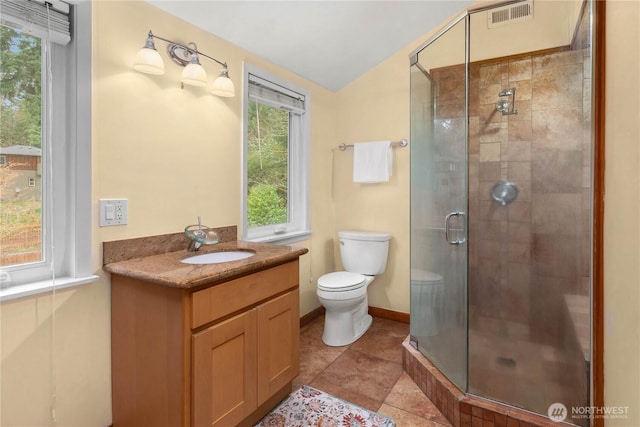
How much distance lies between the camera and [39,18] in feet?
4.28

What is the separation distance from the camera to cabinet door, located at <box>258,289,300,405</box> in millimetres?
1619

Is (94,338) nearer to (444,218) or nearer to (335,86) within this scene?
(444,218)

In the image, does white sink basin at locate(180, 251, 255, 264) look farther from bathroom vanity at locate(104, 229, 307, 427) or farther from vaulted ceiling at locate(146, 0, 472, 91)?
vaulted ceiling at locate(146, 0, 472, 91)

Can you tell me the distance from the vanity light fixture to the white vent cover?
6.01 feet

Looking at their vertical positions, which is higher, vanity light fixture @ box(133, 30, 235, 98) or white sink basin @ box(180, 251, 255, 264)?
vanity light fixture @ box(133, 30, 235, 98)

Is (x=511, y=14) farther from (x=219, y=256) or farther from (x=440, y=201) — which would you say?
(x=219, y=256)

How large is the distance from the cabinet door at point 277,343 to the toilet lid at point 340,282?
552 millimetres

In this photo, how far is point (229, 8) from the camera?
1.84 meters

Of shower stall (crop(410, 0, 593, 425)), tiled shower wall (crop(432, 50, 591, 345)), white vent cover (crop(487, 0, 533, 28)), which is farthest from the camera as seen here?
white vent cover (crop(487, 0, 533, 28))

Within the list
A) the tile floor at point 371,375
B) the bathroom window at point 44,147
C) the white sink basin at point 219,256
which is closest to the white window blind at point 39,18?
the bathroom window at point 44,147

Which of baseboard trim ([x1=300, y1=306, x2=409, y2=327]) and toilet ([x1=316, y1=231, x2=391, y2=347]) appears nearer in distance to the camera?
toilet ([x1=316, y1=231, x2=391, y2=347])

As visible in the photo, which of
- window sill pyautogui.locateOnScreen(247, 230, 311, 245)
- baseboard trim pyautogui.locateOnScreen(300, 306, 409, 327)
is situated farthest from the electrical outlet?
baseboard trim pyautogui.locateOnScreen(300, 306, 409, 327)

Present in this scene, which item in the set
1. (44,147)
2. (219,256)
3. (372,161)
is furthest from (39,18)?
(372,161)

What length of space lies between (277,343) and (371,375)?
733 millimetres
